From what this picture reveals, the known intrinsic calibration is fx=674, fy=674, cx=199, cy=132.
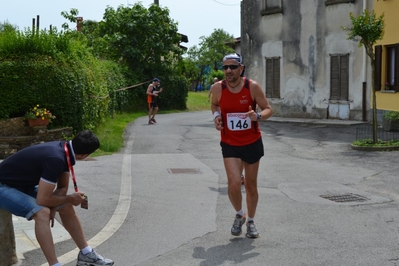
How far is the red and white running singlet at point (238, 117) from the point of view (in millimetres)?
7039

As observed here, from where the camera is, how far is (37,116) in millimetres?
15406

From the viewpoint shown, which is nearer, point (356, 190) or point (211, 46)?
point (356, 190)

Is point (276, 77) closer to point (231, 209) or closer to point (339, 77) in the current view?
point (339, 77)

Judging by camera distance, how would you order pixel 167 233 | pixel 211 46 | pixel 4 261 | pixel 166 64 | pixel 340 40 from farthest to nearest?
pixel 211 46 → pixel 166 64 → pixel 340 40 → pixel 167 233 → pixel 4 261

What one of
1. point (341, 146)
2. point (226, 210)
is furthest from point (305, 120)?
point (226, 210)

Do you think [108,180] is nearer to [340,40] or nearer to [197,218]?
[197,218]

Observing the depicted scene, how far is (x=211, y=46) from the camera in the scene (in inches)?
3108

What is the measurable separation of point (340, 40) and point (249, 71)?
19.5 ft

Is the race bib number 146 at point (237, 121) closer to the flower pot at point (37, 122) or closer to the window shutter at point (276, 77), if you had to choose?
the flower pot at point (37, 122)

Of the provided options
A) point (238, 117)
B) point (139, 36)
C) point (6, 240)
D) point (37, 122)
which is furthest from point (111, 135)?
point (139, 36)

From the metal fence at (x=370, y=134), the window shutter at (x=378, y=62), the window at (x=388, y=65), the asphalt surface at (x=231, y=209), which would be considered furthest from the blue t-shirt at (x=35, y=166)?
the window shutter at (x=378, y=62)

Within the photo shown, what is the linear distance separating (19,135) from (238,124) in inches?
373

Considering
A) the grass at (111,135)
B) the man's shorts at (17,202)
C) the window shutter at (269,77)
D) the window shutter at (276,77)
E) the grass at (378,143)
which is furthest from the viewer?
the window shutter at (269,77)

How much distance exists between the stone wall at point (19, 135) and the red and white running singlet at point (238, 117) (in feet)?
28.8
